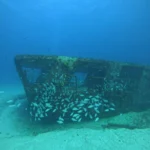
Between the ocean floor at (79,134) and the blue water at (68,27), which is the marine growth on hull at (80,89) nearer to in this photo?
the ocean floor at (79,134)

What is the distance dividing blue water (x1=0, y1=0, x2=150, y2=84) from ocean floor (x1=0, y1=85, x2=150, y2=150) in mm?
30576

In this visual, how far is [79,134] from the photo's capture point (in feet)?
23.3

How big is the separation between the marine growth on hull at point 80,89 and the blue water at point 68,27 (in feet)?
95.7

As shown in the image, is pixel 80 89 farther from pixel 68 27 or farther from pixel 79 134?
pixel 68 27

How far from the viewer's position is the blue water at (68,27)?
133 ft

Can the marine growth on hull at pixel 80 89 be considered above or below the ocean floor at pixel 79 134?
above

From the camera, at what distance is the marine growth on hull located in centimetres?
802

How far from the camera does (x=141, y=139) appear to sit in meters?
6.69

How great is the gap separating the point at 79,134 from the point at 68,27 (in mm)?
46992

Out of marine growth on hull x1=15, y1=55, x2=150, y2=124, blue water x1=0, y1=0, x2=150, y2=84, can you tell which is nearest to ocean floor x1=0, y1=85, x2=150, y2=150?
marine growth on hull x1=15, y1=55, x2=150, y2=124

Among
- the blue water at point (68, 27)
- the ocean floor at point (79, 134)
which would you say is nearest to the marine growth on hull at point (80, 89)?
the ocean floor at point (79, 134)

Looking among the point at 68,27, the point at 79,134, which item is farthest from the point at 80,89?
the point at 68,27

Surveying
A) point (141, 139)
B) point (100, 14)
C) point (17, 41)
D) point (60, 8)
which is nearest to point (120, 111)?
point (141, 139)

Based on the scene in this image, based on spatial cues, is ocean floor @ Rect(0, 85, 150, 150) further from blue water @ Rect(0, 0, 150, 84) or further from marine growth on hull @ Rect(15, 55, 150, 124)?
blue water @ Rect(0, 0, 150, 84)
